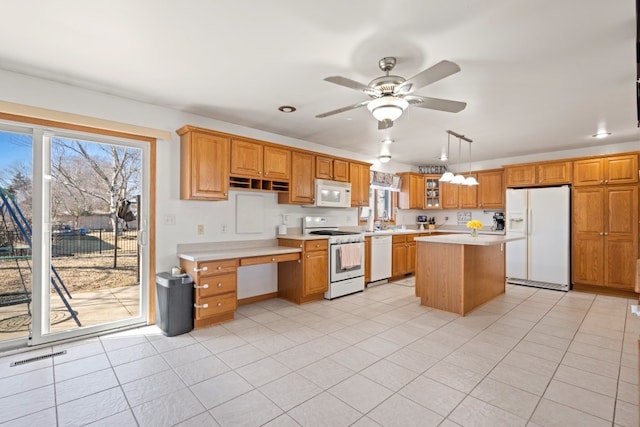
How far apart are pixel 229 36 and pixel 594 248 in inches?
237

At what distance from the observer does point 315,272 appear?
432 centimetres

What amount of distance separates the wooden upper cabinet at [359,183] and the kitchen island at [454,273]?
5.05ft

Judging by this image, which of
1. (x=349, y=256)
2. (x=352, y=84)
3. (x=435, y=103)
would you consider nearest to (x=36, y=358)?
(x=352, y=84)

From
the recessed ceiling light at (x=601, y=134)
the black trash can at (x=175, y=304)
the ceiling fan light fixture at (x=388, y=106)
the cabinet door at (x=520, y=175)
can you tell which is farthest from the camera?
the cabinet door at (x=520, y=175)

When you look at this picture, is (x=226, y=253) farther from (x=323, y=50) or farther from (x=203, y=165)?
(x=323, y=50)

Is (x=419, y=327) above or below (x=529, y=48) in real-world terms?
below

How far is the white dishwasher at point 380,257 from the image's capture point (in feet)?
17.4

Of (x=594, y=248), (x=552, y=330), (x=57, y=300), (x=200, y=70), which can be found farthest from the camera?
(x=594, y=248)

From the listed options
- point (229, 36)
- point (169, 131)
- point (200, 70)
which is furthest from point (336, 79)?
point (169, 131)

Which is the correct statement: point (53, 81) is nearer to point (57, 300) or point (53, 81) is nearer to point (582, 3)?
point (57, 300)

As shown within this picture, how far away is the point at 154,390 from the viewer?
7.17ft

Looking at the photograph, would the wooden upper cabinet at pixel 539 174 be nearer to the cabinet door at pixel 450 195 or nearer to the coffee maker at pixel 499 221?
the coffee maker at pixel 499 221

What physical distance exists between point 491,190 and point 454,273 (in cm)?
320

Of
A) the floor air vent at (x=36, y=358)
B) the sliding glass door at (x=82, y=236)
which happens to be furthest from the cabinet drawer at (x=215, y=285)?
the floor air vent at (x=36, y=358)
